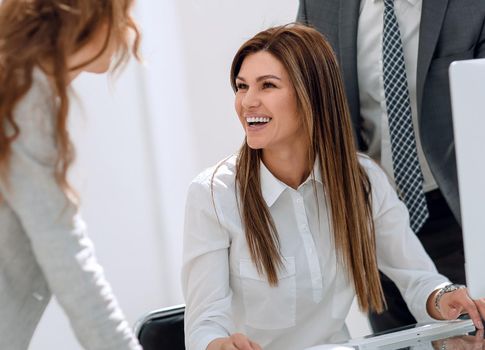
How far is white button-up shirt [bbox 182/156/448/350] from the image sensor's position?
1.79 m

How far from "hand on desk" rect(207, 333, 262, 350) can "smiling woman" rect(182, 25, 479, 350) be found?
0.59ft

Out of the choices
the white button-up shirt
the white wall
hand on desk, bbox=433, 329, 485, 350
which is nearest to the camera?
hand on desk, bbox=433, 329, 485, 350

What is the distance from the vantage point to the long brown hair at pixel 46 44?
116 cm

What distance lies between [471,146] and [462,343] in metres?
0.38

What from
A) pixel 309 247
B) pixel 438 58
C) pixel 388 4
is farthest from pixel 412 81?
pixel 309 247

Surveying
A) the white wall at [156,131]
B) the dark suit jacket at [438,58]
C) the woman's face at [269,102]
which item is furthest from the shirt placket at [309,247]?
the white wall at [156,131]

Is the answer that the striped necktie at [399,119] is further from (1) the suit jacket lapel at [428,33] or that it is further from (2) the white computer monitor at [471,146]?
(2) the white computer monitor at [471,146]

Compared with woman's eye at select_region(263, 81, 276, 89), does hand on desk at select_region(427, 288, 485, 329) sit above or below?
below

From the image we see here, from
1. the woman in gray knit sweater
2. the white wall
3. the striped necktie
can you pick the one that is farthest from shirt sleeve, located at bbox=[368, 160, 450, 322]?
the white wall

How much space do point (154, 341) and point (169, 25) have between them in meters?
1.64

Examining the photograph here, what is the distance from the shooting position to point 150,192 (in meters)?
3.34

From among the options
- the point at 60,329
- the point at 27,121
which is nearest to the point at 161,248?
the point at 60,329

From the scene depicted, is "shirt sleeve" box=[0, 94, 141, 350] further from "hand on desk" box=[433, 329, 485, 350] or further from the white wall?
the white wall

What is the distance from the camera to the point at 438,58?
2.11m
